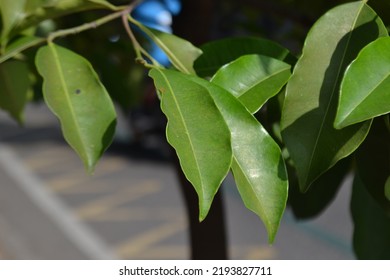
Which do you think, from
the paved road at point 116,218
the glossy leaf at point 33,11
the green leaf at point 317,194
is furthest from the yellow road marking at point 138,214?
the glossy leaf at point 33,11

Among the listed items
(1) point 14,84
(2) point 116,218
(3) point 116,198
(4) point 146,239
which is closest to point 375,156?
(1) point 14,84

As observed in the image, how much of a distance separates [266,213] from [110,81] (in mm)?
825

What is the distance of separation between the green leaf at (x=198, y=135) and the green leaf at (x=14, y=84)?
32 cm

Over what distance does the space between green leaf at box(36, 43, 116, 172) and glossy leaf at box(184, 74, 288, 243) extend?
154mm

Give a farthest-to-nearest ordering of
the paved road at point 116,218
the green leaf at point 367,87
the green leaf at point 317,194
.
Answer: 1. the paved road at point 116,218
2. the green leaf at point 317,194
3. the green leaf at point 367,87

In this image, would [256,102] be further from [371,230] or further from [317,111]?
[371,230]

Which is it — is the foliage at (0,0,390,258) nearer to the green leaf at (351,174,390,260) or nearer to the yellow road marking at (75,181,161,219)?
the green leaf at (351,174,390,260)

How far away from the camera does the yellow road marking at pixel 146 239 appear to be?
3.92m

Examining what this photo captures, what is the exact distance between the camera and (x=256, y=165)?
611mm

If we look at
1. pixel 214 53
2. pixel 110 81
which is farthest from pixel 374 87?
pixel 110 81

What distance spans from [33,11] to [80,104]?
0.56ft

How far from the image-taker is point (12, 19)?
82 cm

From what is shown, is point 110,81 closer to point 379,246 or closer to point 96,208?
point 379,246

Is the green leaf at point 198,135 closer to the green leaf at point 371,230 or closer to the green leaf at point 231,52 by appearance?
the green leaf at point 231,52
